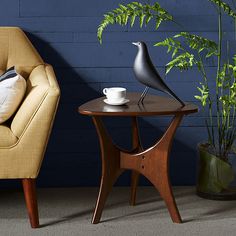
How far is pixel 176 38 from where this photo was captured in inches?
126

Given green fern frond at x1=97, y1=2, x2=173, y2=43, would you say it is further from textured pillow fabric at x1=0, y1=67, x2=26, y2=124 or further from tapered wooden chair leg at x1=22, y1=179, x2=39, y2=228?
tapered wooden chair leg at x1=22, y1=179, x2=39, y2=228

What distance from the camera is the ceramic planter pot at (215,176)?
9.80 feet

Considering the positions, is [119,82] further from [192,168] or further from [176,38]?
[192,168]

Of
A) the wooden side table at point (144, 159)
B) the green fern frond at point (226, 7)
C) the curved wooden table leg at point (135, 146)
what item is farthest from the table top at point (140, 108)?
the green fern frond at point (226, 7)

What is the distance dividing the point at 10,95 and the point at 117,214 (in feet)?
2.25

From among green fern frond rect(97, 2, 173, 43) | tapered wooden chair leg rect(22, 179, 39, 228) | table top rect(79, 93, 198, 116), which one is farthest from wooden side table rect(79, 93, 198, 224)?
green fern frond rect(97, 2, 173, 43)

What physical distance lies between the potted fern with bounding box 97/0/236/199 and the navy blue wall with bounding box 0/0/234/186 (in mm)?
67

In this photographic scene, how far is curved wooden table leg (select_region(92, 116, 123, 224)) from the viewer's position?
268cm

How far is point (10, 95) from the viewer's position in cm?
268

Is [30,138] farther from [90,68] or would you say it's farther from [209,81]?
[209,81]

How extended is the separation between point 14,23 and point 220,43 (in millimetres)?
997

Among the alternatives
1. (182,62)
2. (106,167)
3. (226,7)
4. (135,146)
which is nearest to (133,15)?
(182,62)

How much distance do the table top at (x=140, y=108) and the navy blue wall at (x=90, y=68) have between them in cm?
42

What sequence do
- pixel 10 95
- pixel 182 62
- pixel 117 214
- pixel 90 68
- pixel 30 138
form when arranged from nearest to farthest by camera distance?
1. pixel 30 138
2. pixel 10 95
3. pixel 117 214
4. pixel 182 62
5. pixel 90 68
